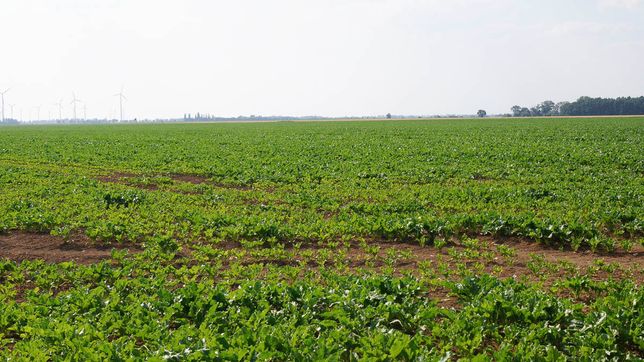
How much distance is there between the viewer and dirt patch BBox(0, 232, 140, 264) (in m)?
10.5

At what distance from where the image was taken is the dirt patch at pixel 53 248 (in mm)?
10547

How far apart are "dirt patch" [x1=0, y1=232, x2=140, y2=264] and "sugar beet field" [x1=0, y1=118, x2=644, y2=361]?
0.16ft

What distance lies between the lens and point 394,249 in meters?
10.9

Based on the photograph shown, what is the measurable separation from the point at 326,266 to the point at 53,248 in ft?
19.6

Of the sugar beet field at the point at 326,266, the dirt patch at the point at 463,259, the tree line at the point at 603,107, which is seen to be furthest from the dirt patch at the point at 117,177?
the tree line at the point at 603,107

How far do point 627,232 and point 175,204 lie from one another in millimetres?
11559

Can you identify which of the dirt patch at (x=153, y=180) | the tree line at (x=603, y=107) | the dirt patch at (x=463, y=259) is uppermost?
the tree line at (x=603, y=107)

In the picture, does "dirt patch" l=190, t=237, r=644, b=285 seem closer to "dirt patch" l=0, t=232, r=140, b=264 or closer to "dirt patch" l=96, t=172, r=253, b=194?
"dirt patch" l=0, t=232, r=140, b=264

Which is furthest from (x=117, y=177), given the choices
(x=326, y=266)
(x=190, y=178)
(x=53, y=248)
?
(x=326, y=266)

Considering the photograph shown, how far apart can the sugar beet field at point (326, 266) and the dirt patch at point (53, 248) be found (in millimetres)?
49

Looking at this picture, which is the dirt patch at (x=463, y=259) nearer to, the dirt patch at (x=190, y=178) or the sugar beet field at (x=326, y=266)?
the sugar beet field at (x=326, y=266)

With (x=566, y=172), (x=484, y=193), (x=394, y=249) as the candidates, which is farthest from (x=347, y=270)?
(x=566, y=172)

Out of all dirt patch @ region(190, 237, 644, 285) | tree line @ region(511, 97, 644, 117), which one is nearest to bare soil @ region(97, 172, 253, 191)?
dirt patch @ region(190, 237, 644, 285)

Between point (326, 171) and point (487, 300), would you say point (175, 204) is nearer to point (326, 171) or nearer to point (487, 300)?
point (326, 171)
